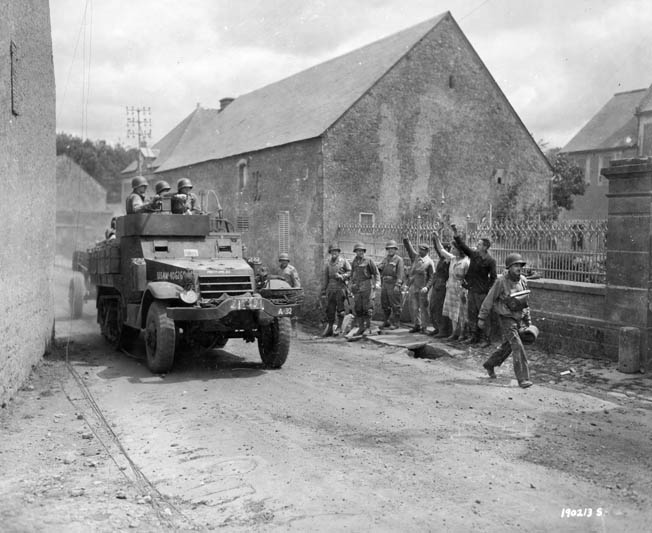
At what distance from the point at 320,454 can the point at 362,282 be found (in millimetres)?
7693

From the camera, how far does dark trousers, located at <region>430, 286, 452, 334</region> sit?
13.0m

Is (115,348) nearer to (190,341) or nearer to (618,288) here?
(190,341)

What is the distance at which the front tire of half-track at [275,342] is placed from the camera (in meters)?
10.1

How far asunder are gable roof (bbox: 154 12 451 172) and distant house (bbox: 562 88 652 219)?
20.5m

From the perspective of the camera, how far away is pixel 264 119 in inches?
1120

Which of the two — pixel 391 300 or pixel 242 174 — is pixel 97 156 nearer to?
pixel 242 174

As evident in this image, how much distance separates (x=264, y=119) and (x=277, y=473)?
24.3 metres

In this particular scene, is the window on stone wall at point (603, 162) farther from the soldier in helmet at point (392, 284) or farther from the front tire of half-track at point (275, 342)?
the front tire of half-track at point (275, 342)

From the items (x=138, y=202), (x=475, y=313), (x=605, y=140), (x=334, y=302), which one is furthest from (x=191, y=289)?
(x=605, y=140)

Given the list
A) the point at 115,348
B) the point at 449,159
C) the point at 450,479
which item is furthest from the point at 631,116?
the point at 450,479

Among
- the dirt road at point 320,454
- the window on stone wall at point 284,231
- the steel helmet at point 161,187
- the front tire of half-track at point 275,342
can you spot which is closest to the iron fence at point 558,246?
the dirt road at point 320,454

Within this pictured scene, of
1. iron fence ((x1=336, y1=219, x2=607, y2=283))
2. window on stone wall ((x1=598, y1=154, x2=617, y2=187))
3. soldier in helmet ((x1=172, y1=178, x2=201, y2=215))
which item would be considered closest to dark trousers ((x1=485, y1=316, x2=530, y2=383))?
iron fence ((x1=336, y1=219, x2=607, y2=283))

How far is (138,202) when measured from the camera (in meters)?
11.6

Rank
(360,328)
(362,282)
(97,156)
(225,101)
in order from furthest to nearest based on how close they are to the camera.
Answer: (97,156), (225,101), (360,328), (362,282)
